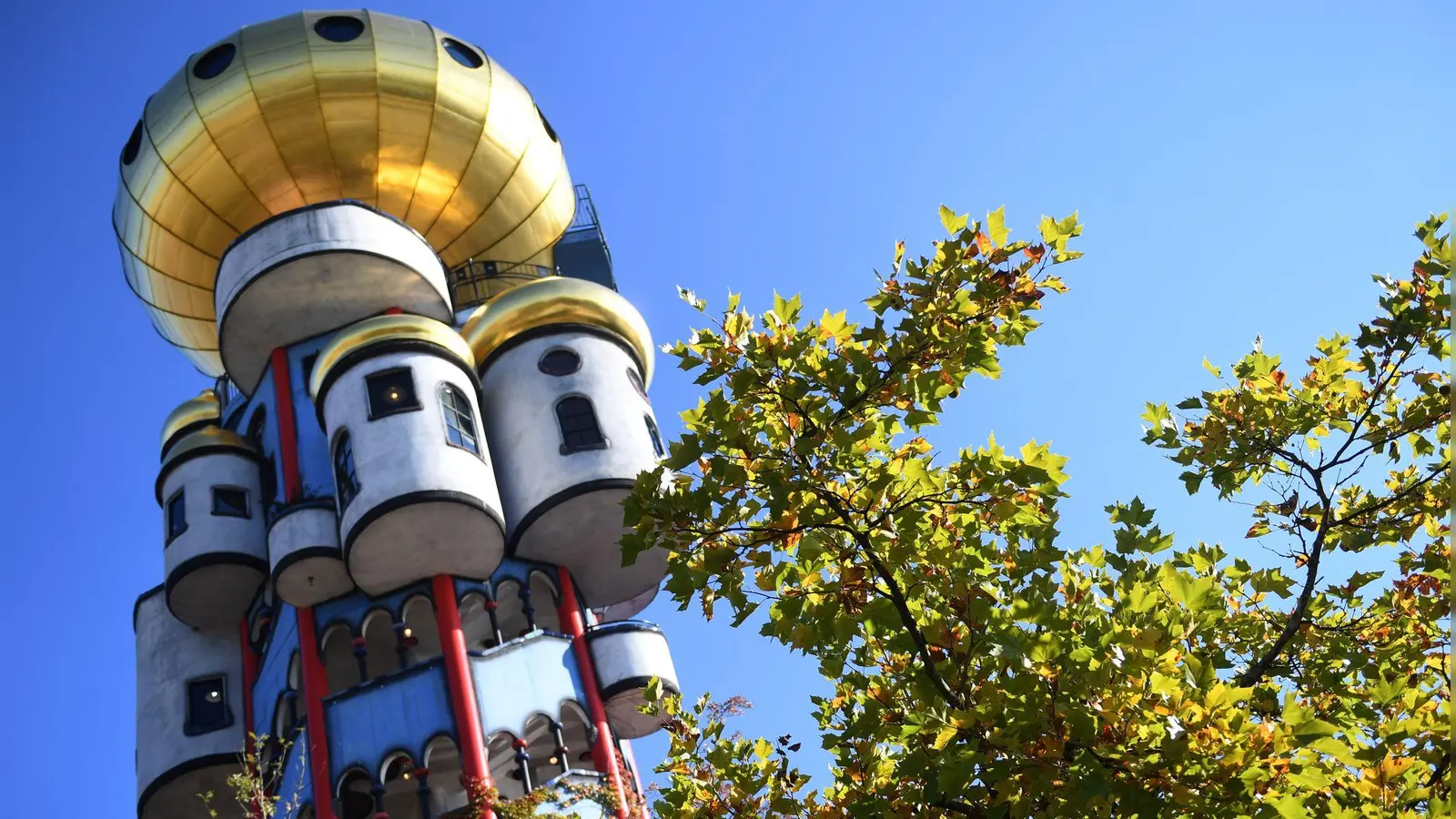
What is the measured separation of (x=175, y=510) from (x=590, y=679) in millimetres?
7358

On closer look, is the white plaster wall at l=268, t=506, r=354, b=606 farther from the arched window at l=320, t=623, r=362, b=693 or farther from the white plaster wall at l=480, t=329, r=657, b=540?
the white plaster wall at l=480, t=329, r=657, b=540

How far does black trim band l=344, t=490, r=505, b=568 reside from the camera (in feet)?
53.9

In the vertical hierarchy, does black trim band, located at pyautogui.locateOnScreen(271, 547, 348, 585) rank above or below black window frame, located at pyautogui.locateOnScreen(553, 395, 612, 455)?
below

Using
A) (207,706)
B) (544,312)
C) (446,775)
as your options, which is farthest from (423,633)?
(544,312)

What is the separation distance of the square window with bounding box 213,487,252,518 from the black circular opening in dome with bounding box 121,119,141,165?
627 cm

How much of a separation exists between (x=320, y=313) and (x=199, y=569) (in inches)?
163

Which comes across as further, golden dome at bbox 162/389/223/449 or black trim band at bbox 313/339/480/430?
golden dome at bbox 162/389/223/449

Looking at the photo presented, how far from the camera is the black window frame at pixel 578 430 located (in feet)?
60.2

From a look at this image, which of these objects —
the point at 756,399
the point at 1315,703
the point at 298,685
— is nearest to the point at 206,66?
the point at 298,685

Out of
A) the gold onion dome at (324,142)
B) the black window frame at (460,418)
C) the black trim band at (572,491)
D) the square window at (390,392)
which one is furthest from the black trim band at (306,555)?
the gold onion dome at (324,142)

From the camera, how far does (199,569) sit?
19.2 m

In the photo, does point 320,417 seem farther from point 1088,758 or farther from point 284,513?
point 1088,758

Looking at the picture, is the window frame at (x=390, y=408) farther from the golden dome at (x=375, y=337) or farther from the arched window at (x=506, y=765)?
the arched window at (x=506, y=765)

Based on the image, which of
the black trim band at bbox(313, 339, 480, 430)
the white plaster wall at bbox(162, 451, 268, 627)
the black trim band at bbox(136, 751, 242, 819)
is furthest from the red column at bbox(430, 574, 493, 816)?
the black trim band at bbox(136, 751, 242, 819)
